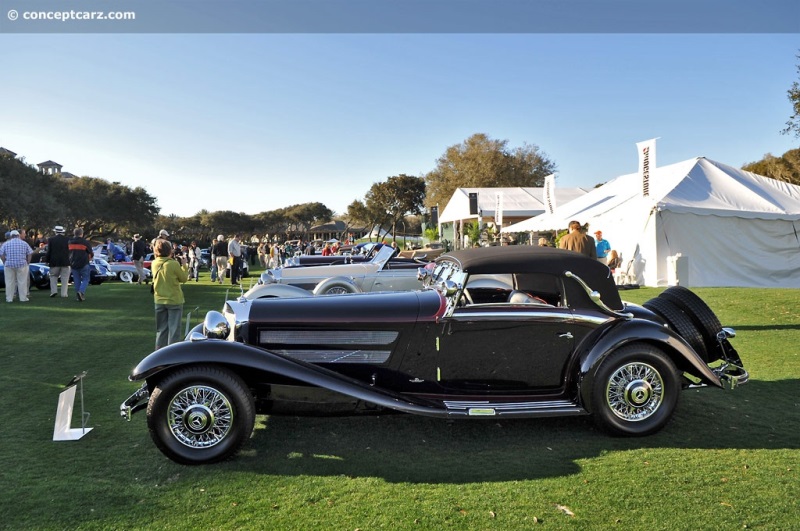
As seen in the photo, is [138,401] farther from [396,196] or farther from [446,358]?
[396,196]

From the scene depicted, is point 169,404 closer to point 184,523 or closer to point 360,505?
point 184,523

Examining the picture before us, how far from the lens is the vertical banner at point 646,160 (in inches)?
611

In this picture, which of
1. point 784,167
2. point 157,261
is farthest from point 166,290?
point 784,167

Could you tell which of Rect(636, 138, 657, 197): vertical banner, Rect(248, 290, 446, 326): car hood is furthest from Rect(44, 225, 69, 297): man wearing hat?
Rect(636, 138, 657, 197): vertical banner

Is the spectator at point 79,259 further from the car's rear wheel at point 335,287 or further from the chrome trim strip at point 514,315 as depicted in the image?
the chrome trim strip at point 514,315

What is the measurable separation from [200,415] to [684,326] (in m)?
4.35

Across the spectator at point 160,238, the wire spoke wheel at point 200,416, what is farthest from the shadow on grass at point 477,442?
the spectator at point 160,238

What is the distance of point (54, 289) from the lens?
47.9ft

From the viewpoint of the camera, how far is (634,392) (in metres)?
4.46

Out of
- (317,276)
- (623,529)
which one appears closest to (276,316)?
(623,529)

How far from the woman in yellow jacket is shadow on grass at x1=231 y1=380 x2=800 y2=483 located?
272cm

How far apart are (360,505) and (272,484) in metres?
0.70

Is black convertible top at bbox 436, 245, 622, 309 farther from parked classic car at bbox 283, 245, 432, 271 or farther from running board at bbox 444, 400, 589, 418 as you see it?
parked classic car at bbox 283, 245, 432, 271

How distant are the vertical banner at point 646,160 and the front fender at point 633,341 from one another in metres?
12.4
